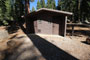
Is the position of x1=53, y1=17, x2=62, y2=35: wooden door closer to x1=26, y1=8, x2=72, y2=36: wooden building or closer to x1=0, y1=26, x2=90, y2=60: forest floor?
x1=26, y1=8, x2=72, y2=36: wooden building

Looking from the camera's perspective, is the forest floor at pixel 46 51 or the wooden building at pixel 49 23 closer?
the forest floor at pixel 46 51

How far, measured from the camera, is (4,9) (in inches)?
598

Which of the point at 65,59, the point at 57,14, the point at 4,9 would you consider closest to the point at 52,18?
the point at 57,14

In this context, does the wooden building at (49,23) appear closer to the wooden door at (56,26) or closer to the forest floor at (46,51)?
the wooden door at (56,26)

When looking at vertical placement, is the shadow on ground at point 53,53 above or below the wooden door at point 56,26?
below

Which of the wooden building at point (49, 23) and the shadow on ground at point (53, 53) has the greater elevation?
the wooden building at point (49, 23)

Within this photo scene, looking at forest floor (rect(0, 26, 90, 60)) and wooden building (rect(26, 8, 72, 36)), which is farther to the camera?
wooden building (rect(26, 8, 72, 36))

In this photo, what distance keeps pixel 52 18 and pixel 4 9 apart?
9.78 meters

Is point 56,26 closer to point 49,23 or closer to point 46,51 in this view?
point 49,23

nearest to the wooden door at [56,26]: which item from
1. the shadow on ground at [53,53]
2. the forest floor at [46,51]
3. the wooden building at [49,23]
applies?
the wooden building at [49,23]

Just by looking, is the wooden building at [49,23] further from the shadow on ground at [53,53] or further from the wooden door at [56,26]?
the shadow on ground at [53,53]

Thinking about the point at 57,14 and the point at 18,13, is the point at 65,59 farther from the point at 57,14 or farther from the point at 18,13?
the point at 18,13

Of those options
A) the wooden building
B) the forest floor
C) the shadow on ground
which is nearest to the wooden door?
the wooden building

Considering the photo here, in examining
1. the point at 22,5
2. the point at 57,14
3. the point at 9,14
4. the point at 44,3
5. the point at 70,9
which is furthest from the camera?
the point at 44,3
